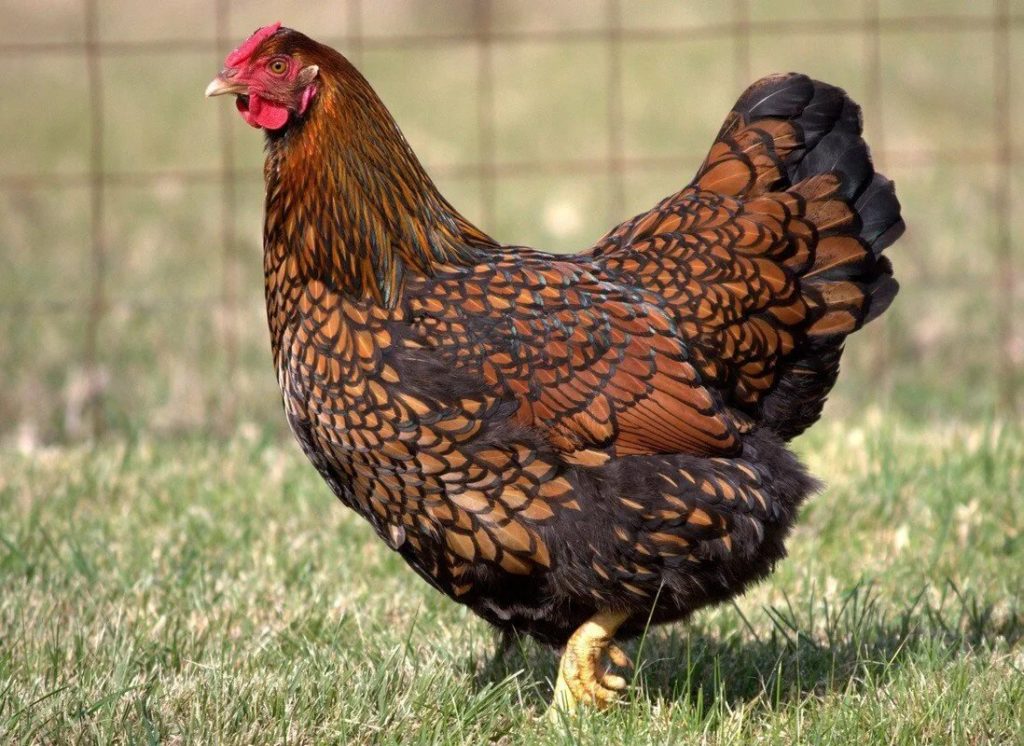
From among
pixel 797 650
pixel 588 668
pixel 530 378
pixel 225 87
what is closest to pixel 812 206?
pixel 530 378

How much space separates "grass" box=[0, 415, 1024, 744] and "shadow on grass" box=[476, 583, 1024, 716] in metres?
0.01

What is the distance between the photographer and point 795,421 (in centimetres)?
371

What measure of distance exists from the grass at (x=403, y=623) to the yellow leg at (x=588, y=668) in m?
0.07

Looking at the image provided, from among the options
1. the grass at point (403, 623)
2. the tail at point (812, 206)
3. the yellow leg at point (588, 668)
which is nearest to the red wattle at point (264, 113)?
the tail at point (812, 206)

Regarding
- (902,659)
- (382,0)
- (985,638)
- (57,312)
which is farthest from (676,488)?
(382,0)

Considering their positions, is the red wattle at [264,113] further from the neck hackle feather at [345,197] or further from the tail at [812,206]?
the tail at [812,206]

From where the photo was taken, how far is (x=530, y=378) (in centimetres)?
325

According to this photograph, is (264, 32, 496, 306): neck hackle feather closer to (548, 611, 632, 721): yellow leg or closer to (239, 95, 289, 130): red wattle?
(239, 95, 289, 130): red wattle

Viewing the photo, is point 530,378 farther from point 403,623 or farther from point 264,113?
point 403,623

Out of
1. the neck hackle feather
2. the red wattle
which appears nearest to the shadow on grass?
the neck hackle feather

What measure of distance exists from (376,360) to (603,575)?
75 cm

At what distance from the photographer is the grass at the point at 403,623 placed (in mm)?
3199

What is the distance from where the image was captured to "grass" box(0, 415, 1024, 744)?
10.5 ft

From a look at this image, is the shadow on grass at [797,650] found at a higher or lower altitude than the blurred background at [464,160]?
lower
